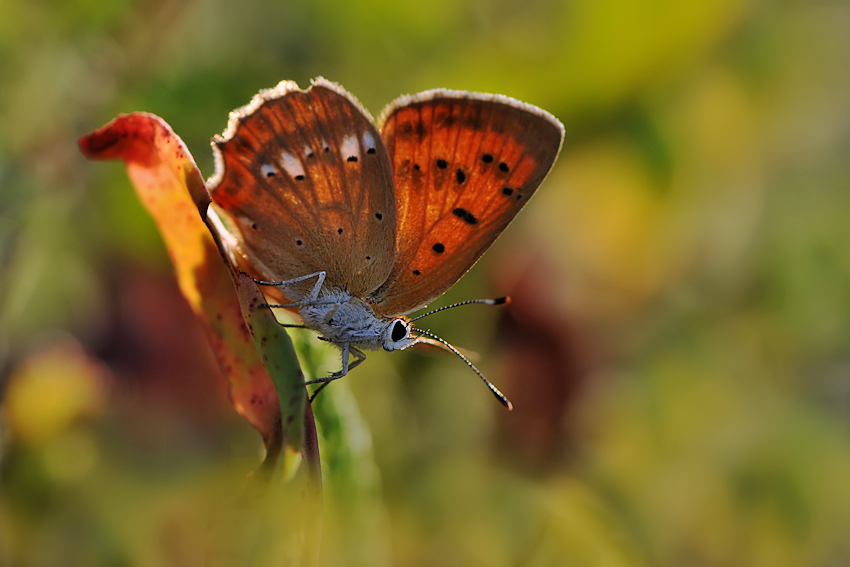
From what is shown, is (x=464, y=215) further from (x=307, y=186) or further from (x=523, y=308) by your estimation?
(x=523, y=308)

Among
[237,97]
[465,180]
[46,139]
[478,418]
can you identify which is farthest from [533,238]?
[46,139]

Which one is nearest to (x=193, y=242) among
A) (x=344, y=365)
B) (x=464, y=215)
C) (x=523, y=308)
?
(x=344, y=365)

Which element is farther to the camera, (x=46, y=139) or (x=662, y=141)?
(x=662, y=141)

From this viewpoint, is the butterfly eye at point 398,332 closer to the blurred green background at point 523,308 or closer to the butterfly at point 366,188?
the butterfly at point 366,188

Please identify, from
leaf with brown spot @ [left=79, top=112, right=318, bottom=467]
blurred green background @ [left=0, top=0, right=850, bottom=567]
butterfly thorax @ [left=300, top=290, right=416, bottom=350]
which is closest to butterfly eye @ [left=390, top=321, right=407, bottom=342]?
butterfly thorax @ [left=300, top=290, right=416, bottom=350]

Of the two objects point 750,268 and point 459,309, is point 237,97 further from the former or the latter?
point 750,268

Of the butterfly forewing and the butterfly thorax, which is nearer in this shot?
the butterfly forewing

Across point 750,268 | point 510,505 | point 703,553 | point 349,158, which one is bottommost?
point 703,553

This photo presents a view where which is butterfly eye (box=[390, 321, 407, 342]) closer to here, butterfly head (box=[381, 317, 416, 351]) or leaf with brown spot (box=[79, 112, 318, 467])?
butterfly head (box=[381, 317, 416, 351])
